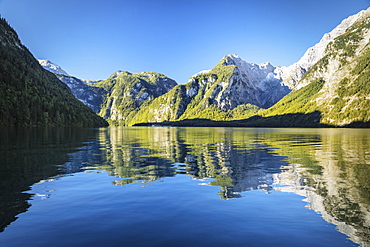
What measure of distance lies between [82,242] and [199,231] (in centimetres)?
567

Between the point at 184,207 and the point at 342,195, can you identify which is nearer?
the point at 184,207

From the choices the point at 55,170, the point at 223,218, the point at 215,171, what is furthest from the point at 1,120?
the point at 223,218

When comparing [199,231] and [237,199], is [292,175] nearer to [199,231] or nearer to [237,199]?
[237,199]

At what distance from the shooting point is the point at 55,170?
29625 millimetres

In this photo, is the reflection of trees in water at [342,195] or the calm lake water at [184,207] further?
the reflection of trees in water at [342,195]

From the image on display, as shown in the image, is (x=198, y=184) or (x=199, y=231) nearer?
(x=199, y=231)

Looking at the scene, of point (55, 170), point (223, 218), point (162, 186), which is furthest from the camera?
point (55, 170)

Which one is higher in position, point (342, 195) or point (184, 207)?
point (184, 207)

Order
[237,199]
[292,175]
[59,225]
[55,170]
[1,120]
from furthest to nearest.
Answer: [1,120] → [55,170] → [292,175] → [237,199] → [59,225]

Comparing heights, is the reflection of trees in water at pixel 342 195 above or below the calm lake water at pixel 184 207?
below

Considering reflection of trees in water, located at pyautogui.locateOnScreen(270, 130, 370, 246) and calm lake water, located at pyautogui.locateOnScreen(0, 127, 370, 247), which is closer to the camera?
calm lake water, located at pyautogui.locateOnScreen(0, 127, 370, 247)

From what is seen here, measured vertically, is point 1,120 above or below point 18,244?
above

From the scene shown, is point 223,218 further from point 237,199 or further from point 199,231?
point 237,199

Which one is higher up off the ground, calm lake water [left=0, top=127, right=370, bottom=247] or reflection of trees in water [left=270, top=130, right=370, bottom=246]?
calm lake water [left=0, top=127, right=370, bottom=247]
